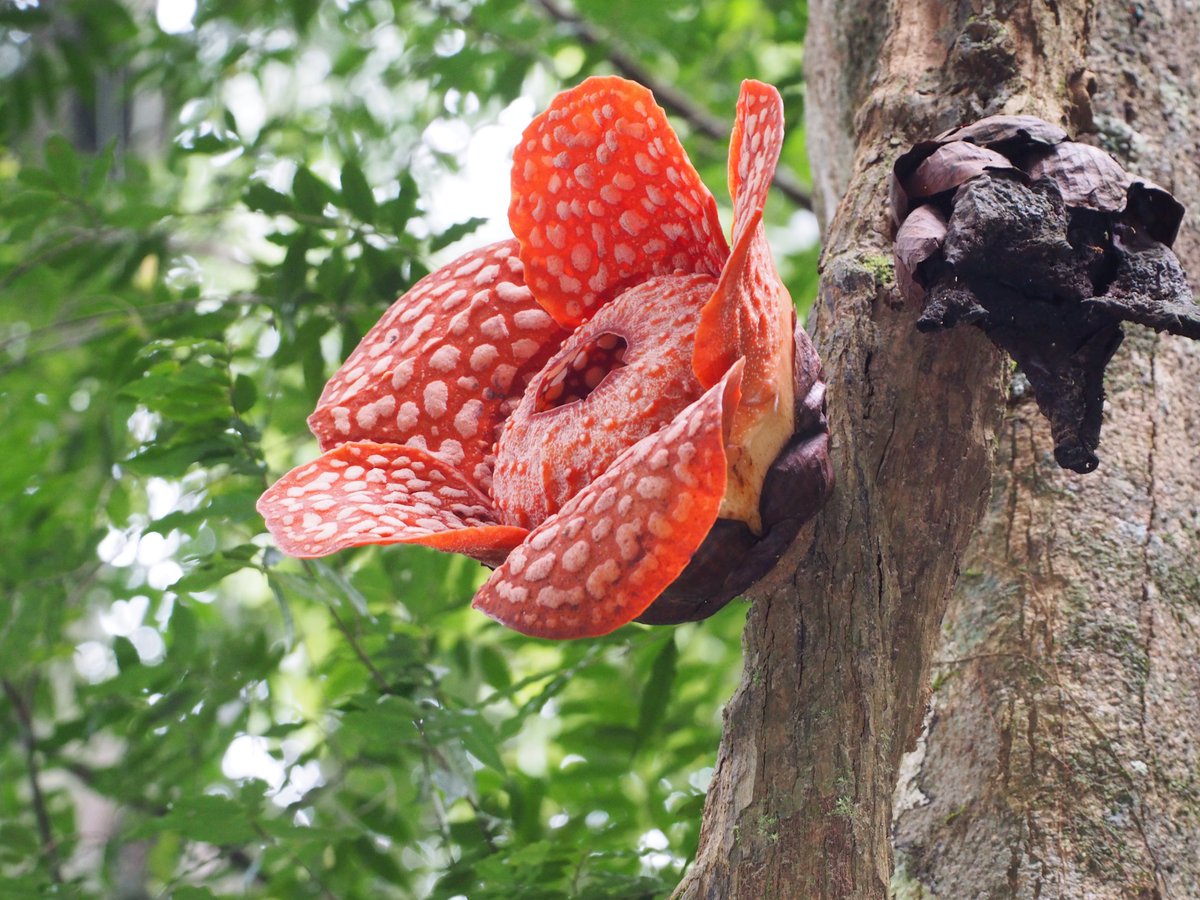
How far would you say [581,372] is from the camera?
4.59ft

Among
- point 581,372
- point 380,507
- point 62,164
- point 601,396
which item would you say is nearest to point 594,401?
point 601,396

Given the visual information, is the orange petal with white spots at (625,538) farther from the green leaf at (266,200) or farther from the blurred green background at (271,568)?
the green leaf at (266,200)

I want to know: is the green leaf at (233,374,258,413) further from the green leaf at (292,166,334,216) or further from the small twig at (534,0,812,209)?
the small twig at (534,0,812,209)

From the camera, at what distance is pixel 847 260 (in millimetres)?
1374

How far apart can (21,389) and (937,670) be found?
2.82 meters

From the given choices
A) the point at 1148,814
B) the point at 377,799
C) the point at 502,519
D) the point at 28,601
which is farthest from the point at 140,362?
the point at 1148,814

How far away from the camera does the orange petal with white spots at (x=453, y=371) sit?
153cm

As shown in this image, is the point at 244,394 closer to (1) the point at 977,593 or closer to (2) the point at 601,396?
(2) the point at 601,396

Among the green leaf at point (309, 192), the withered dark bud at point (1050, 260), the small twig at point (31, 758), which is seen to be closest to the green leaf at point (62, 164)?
the green leaf at point (309, 192)

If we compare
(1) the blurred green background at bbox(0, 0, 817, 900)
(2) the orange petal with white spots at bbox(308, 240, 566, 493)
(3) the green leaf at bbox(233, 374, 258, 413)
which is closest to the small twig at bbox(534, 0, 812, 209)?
(1) the blurred green background at bbox(0, 0, 817, 900)

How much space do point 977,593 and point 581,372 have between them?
2.17 ft

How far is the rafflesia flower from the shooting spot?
1.03 metres

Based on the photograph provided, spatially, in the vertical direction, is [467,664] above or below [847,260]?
below

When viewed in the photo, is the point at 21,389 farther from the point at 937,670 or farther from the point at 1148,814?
the point at 1148,814
